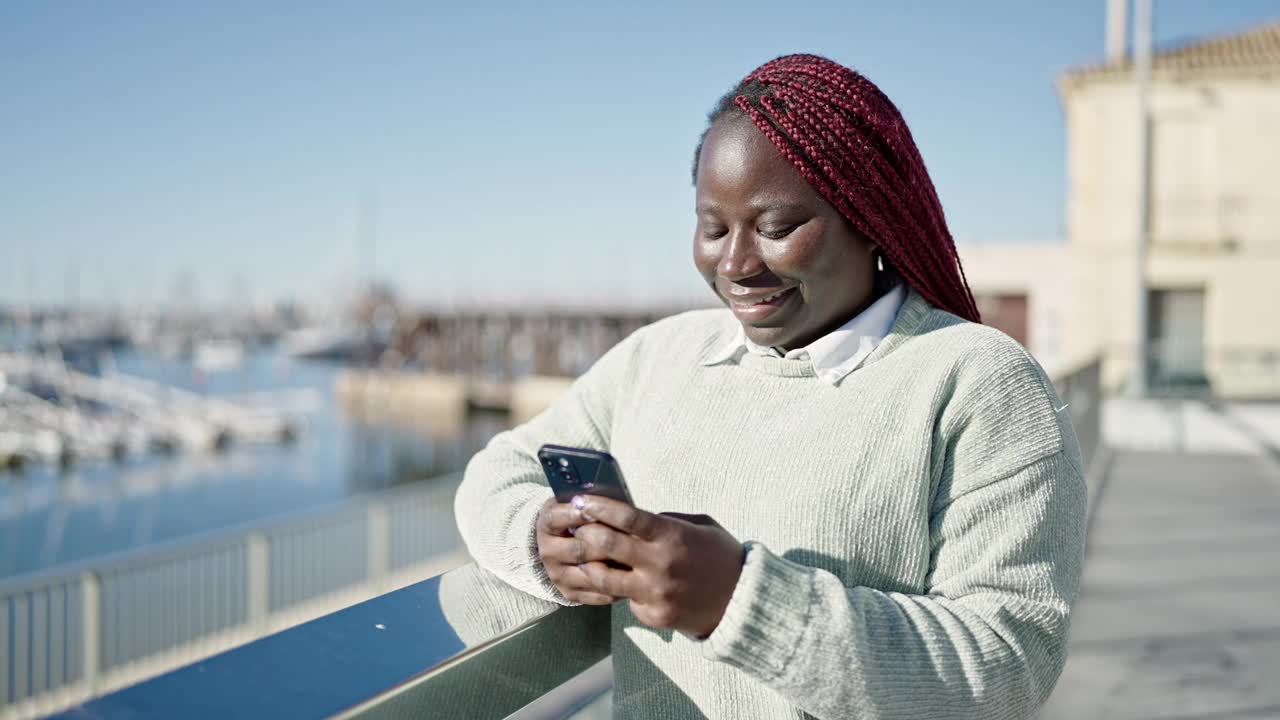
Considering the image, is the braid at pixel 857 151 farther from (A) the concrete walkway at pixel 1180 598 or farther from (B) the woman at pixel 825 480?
(A) the concrete walkway at pixel 1180 598

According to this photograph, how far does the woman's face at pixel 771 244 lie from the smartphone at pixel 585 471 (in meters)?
0.34

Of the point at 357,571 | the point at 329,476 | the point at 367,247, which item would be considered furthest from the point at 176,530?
the point at 367,247

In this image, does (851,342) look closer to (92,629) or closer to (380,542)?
(92,629)

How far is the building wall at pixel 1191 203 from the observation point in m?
19.4

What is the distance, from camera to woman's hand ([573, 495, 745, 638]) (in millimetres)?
1025

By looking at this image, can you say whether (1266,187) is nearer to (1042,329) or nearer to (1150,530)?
(1042,329)

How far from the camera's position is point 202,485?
38719 millimetres

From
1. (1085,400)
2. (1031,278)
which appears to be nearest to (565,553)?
(1085,400)

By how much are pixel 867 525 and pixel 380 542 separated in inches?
390

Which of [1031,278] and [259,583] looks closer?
[259,583]

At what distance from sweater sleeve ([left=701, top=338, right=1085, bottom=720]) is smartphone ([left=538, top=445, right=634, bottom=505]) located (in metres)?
0.17

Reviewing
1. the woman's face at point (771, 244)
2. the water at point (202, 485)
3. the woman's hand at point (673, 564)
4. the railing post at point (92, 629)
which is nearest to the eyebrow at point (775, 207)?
the woman's face at point (771, 244)

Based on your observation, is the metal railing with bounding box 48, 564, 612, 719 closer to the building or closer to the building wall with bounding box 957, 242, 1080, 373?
the building

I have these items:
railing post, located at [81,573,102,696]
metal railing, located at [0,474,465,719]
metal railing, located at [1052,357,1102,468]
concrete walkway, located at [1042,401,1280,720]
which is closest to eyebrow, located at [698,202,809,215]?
concrete walkway, located at [1042,401,1280,720]
